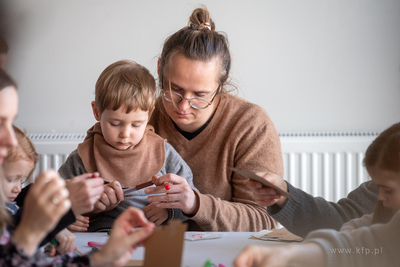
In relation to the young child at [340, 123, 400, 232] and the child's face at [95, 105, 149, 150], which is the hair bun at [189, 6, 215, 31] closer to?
the child's face at [95, 105, 149, 150]

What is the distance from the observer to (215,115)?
162 cm

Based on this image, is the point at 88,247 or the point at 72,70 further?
the point at 72,70

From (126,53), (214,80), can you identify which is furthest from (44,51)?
(214,80)

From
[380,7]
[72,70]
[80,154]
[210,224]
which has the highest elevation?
[380,7]

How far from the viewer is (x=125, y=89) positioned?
134cm

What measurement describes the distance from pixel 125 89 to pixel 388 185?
0.89 m

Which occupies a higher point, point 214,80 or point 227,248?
point 214,80

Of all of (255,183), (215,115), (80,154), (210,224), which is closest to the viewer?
(255,183)

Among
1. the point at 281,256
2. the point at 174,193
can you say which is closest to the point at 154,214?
the point at 174,193

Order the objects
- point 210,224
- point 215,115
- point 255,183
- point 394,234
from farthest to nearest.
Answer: point 215,115, point 210,224, point 255,183, point 394,234

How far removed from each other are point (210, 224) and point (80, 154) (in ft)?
1.82

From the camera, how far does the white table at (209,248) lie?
Answer: 89cm

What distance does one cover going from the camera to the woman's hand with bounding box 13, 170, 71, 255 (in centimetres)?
55

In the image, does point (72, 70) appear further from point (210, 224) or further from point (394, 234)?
point (394, 234)
